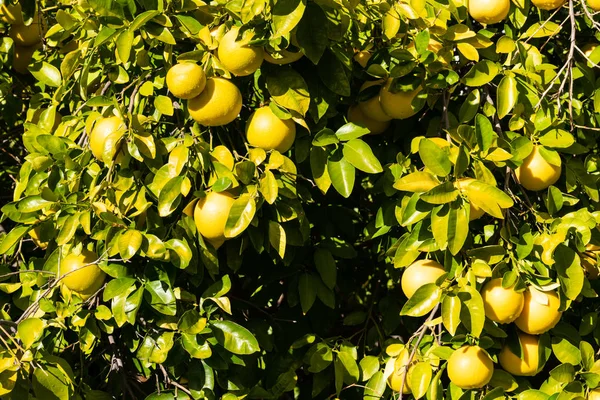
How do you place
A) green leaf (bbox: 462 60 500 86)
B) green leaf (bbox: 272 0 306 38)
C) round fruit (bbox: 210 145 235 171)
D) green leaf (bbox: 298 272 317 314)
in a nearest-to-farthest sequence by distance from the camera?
1. green leaf (bbox: 272 0 306 38)
2. round fruit (bbox: 210 145 235 171)
3. green leaf (bbox: 462 60 500 86)
4. green leaf (bbox: 298 272 317 314)

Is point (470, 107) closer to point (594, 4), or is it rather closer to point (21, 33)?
point (594, 4)

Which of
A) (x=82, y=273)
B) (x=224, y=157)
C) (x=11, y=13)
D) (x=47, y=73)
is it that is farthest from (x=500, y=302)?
(x=11, y=13)

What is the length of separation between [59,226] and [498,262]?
0.97m

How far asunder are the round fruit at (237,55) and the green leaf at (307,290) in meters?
0.67

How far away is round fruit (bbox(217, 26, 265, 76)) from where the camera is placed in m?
1.59

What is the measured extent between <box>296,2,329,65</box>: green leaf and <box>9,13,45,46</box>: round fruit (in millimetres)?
1096

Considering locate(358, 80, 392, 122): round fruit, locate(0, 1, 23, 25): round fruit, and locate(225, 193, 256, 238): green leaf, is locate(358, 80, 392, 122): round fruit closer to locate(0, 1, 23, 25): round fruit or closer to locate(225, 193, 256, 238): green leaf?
locate(225, 193, 256, 238): green leaf

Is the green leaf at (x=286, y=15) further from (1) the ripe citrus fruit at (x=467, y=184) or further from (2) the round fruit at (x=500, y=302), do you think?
(2) the round fruit at (x=500, y=302)

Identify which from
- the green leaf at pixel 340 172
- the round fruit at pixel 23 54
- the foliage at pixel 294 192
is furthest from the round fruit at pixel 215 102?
the round fruit at pixel 23 54

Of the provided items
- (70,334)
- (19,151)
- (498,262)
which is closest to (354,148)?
(498,262)

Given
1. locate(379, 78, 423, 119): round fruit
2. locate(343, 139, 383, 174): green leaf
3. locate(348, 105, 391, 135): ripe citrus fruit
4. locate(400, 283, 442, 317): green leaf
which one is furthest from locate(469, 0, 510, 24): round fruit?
locate(400, 283, 442, 317): green leaf

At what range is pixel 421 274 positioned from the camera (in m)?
1.74

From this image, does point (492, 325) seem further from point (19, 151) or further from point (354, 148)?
point (19, 151)

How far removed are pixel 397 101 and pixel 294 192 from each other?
1.11 ft
